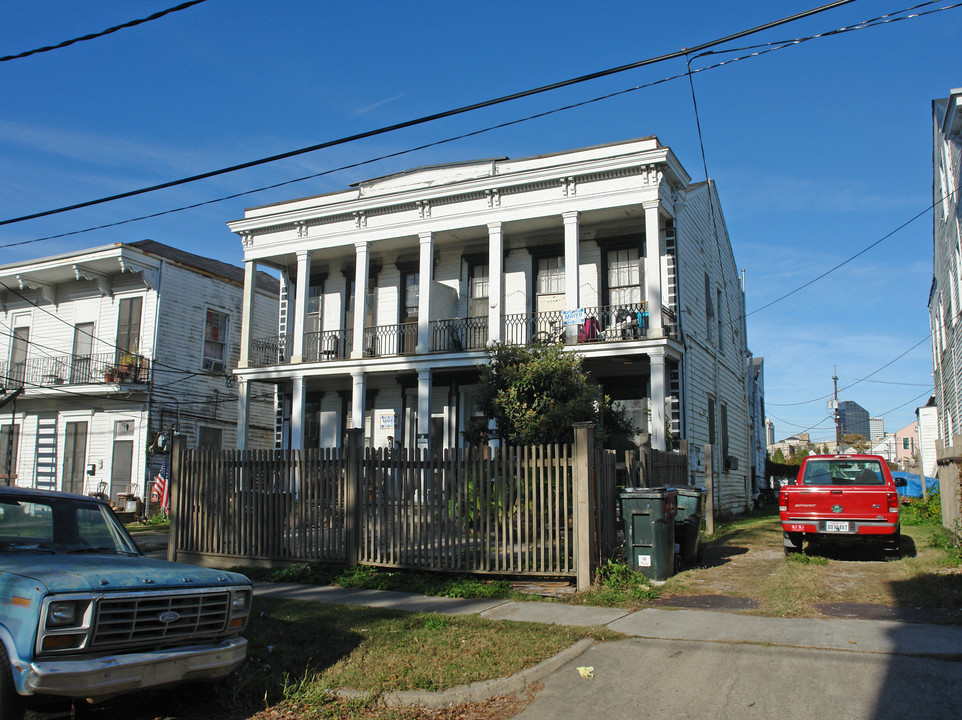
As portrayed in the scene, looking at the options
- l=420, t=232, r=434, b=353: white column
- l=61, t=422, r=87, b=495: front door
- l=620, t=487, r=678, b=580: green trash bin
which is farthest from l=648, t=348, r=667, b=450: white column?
l=61, t=422, r=87, b=495: front door

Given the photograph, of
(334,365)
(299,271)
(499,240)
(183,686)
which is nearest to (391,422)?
(334,365)

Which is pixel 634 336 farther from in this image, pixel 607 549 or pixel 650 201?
pixel 607 549

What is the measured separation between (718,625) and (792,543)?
17.5ft

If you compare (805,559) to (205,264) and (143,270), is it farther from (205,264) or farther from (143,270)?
(205,264)

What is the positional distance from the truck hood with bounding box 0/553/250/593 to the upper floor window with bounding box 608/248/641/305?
1526 centimetres

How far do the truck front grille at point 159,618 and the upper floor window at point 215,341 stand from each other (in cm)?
2261

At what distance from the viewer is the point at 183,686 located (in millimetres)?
5496

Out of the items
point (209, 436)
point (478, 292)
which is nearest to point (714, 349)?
point (478, 292)

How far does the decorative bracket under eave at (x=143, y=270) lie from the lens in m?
24.2

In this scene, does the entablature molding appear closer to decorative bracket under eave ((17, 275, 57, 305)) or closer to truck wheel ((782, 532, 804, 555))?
truck wheel ((782, 532, 804, 555))

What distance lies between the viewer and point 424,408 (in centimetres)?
1931

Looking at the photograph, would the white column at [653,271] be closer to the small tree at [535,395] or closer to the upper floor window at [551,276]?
the small tree at [535,395]

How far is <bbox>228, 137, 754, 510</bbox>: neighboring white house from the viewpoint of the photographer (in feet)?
59.2

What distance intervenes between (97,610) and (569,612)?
482 cm
